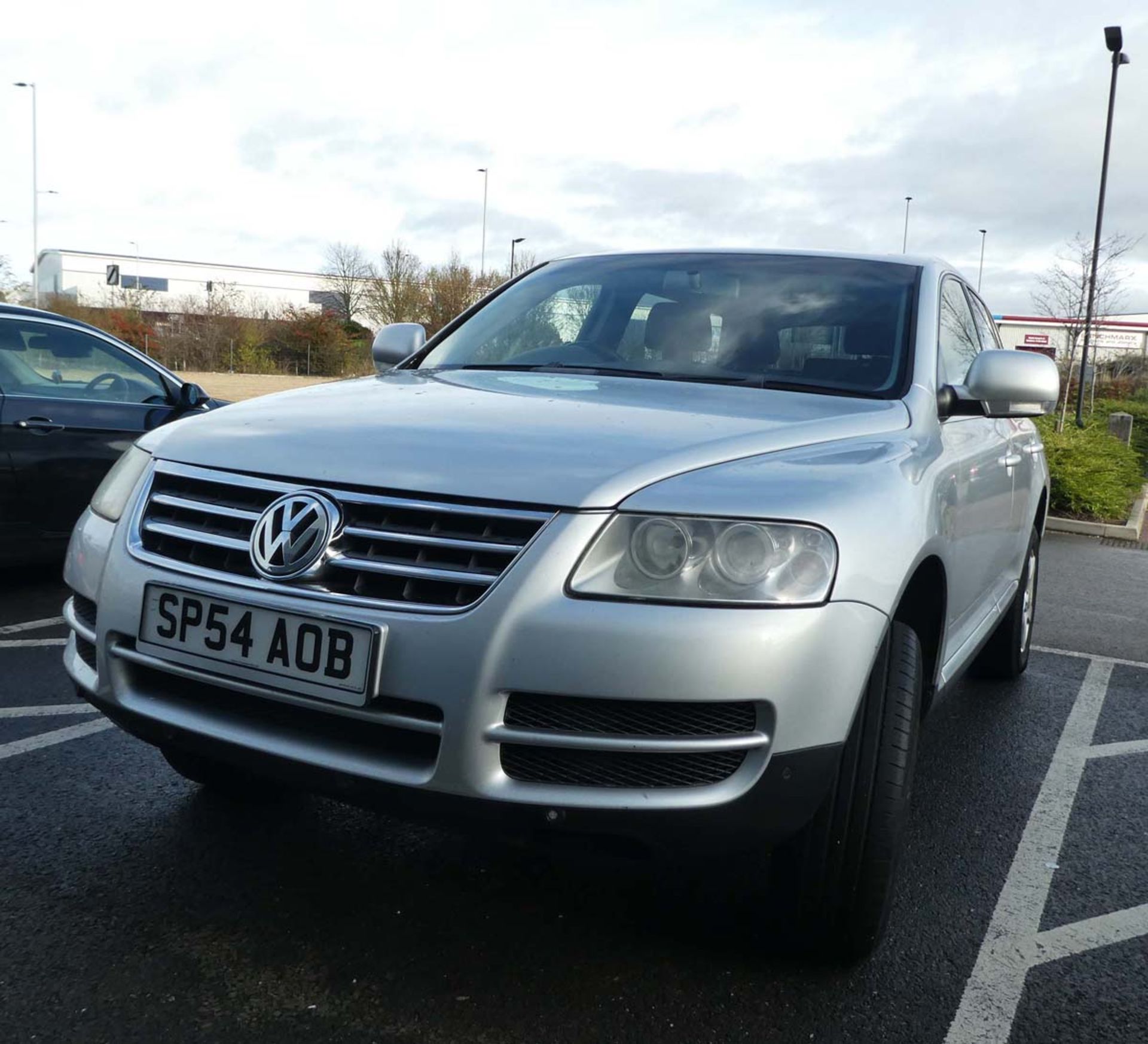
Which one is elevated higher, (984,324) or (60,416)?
(984,324)

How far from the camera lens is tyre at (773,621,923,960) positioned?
7.21 feet

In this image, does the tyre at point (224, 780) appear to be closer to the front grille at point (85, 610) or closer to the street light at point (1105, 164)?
the front grille at point (85, 610)

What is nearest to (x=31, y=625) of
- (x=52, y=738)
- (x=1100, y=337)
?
(x=52, y=738)

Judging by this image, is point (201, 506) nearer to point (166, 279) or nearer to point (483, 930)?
point (483, 930)

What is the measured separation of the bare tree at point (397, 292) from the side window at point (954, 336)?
34.6m

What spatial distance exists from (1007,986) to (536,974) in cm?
98

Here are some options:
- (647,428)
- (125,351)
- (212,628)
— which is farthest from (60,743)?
(125,351)

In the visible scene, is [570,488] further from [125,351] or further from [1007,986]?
[125,351]

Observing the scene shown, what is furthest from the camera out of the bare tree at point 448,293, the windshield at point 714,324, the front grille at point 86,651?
the bare tree at point 448,293

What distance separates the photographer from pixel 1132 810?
11.4 ft

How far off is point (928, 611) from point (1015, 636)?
7.73 ft

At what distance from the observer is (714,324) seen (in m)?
3.34

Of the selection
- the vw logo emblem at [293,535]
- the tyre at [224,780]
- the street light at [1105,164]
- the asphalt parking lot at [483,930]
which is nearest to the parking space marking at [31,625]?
the asphalt parking lot at [483,930]

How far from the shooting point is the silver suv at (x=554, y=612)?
1987mm
